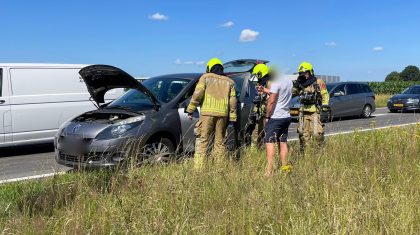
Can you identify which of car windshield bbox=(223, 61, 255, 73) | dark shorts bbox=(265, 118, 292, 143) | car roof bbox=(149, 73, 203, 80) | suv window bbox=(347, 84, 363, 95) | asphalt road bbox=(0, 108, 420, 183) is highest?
car windshield bbox=(223, 61, 255, 73)

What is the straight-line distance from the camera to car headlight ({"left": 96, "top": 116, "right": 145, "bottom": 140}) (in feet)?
22.7

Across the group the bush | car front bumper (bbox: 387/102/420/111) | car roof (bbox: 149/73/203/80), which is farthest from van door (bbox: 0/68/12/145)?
the bush

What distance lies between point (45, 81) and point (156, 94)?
3.46m

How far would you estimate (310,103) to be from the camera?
8.07 m

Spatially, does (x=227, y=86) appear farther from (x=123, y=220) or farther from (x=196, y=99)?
(x=123, y=220)

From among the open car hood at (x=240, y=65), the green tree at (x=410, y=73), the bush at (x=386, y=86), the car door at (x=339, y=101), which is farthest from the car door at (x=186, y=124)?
the green tree at (x=410, y=73)

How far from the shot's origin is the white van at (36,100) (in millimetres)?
9734

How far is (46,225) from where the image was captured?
407cm

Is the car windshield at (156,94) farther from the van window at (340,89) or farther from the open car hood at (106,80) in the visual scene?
the van window at (340,89)

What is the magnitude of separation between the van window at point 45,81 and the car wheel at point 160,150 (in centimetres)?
402

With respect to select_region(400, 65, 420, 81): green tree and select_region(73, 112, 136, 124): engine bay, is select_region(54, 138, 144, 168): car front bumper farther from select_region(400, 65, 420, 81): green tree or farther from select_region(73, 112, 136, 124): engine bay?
select_region(400, 65, 420, 81): green tree

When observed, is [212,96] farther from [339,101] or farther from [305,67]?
[339,101]

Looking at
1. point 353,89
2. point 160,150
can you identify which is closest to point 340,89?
point 353,89

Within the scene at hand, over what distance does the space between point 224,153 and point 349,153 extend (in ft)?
6.60
